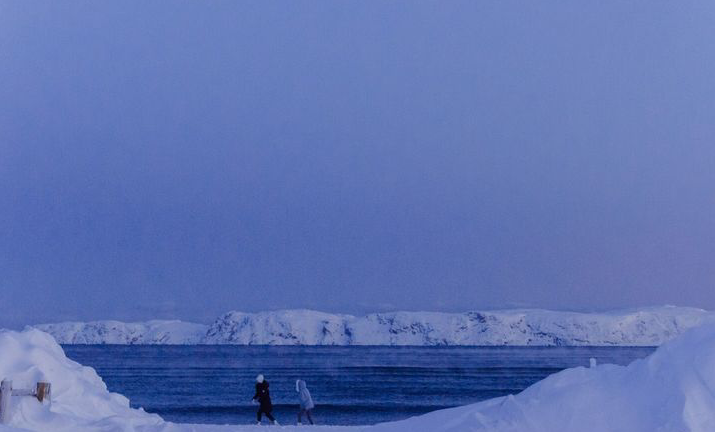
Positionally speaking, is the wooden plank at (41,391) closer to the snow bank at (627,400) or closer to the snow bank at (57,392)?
the snow bank at (57,392)

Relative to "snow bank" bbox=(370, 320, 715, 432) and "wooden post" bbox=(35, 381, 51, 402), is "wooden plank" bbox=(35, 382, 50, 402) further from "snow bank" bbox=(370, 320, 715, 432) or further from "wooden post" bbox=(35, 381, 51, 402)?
"snow bank" bbox=(370, 320, 715, 432)

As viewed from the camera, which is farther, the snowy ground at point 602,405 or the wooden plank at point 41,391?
the wooden plank at point 41,391

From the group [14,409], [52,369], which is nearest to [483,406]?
[14,409]

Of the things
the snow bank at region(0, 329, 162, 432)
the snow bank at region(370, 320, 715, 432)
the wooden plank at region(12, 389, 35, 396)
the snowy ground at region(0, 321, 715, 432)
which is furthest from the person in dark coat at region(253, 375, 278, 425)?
the snow bank at region(370, 320, 715, 432)

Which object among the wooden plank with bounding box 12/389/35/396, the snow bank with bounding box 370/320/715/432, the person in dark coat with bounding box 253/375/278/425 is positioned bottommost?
the snow bank with bounding box 370/320/715/432

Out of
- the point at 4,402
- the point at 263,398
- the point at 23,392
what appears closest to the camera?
the point at 4,402

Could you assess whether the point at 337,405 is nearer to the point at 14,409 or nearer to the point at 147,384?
the point at 147,384

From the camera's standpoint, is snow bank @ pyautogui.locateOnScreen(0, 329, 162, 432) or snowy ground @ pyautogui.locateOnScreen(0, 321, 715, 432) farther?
snow bank @ pyautogui.locateOnScreen(0, 329, 162, 432)

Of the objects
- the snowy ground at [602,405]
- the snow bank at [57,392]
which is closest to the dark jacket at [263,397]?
the snow bank at [57,392]

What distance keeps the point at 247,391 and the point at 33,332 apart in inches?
1373

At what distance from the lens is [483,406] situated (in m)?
15.0

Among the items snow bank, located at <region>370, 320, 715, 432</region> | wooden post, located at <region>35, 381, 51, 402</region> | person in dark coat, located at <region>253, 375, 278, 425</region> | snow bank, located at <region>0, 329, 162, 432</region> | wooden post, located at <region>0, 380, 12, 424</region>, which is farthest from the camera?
person in dark coat, located at <region>253, 375, 278, 425</region>

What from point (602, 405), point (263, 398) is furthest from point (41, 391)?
point (602, 405)

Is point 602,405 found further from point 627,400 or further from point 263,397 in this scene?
point 263,397
